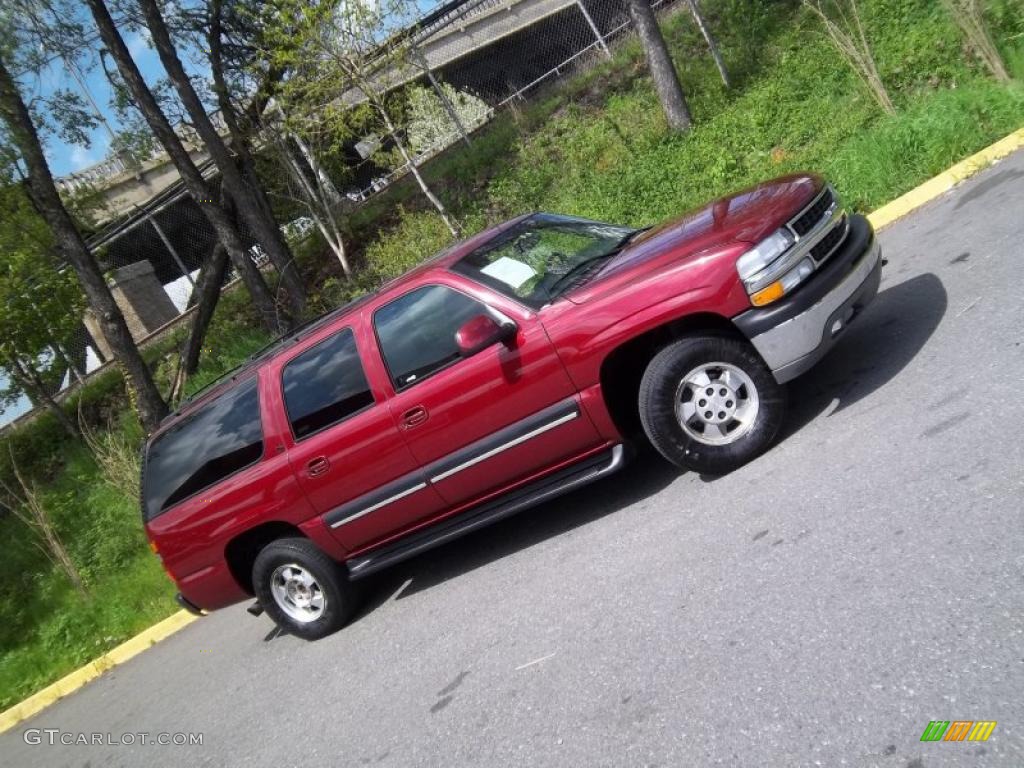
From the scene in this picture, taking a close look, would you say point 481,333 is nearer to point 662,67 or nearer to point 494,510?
point 494,510

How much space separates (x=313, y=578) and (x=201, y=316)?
1155cm

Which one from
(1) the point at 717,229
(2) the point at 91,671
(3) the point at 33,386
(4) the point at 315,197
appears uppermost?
(4) the point at 315,197

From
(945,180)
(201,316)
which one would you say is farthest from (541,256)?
(201,316)

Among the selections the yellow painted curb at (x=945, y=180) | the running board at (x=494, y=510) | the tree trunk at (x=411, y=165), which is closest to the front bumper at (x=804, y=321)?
the running board at (x=494, y=510)

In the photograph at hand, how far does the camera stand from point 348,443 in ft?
17.2

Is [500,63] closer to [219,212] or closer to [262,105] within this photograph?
[262,105]

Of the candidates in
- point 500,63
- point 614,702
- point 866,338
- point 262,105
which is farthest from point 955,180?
point 500,63

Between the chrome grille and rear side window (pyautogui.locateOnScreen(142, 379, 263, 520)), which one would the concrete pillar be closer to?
rear side window (pyautogui.locateOnScreen(142, 379, 263, 520))

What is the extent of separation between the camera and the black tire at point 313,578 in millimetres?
5645

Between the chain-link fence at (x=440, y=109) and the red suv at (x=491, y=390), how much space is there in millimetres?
12945

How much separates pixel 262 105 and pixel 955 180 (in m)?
13.1

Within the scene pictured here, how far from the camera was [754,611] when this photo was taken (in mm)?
3371

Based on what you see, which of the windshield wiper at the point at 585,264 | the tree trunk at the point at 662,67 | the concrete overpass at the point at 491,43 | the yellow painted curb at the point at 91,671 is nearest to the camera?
the windshield wiper at the point at 585,264

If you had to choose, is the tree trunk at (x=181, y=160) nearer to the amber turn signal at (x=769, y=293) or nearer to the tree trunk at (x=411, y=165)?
the tree trunk at (x=411, y=165)
